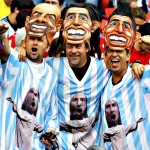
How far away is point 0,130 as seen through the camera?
737 cm

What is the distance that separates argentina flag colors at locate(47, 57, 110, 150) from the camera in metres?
7.46

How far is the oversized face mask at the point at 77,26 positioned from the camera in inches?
293

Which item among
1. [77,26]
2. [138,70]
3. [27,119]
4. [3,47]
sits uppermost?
[77,26]

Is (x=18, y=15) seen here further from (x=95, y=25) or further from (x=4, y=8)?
(x=95, y=25)

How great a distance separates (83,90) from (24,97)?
0.49 metres

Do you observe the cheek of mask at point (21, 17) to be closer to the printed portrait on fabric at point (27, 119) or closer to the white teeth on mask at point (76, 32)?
the white teeth on mask at point (76, 32)

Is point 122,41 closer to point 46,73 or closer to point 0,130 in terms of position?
point 46,73

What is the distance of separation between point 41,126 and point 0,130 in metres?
0.34

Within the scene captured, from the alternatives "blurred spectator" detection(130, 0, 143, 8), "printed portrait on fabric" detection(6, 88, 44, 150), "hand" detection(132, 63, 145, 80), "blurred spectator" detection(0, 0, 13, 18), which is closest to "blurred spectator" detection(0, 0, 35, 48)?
"blurred spectator" detection(0, 0, 13, 18)

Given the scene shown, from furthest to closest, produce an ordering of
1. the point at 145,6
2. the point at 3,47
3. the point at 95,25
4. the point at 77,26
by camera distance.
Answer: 1. the point at 145,6
2. the point at 95,25
3. the point at 77,26
4. the point at 3,47

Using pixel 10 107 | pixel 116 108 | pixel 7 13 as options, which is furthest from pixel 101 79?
pixel 7 13

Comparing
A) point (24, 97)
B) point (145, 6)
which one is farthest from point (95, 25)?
point (145, 6)

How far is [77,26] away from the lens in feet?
24.5

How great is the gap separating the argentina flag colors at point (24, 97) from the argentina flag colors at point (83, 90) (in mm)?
113
